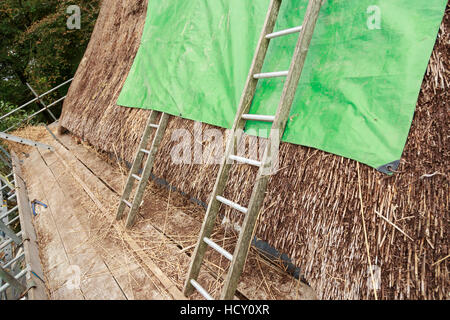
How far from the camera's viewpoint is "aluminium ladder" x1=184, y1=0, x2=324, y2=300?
5.13 ft

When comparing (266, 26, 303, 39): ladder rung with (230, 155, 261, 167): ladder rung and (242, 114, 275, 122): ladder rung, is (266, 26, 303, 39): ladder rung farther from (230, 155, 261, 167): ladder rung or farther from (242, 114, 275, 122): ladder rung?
(230, 155, 261, 167): ladder rung

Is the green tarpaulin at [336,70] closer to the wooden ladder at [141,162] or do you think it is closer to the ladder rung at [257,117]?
the ladder rung at [257,117]

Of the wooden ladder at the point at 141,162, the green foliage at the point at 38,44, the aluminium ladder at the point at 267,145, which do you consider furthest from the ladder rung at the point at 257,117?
the green foliage at the point at 38,44

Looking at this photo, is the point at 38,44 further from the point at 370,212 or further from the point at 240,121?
the point at 370,212

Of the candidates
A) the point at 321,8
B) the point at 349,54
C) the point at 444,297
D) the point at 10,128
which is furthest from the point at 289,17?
the point at 10,128

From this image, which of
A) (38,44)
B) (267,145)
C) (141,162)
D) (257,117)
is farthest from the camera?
(38,44)

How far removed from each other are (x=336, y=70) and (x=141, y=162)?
231 centimetres

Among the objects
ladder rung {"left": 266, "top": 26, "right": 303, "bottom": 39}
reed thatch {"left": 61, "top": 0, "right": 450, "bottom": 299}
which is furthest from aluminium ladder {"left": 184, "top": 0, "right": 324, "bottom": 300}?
reed thatch {"left": 61, "top": 0, "right": 450, "bottom": 299}

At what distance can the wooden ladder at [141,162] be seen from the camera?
2699 mm

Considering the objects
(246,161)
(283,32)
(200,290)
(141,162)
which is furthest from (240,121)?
(141,162)

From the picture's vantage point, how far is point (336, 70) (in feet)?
5.08

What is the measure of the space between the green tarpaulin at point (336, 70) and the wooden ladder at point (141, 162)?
1.40 ft
